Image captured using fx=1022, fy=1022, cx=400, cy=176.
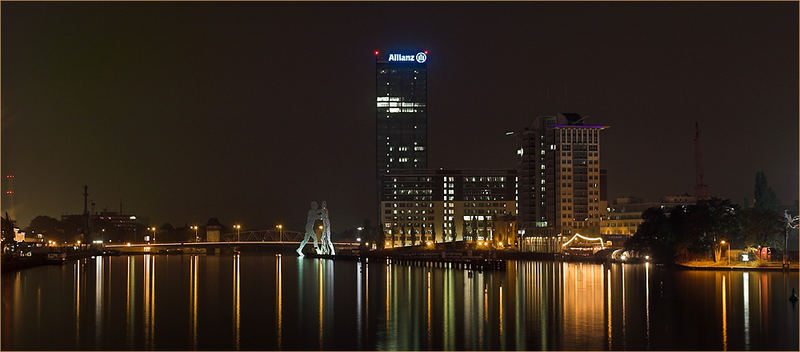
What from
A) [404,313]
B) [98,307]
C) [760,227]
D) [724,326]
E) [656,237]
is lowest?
[724,326]

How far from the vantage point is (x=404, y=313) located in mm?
60250

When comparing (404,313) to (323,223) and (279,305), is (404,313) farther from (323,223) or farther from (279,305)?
(323,223)

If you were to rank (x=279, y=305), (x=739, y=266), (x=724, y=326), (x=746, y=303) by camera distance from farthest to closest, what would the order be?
(x=739, y=266)
(x=279, y=305)
(x=746, y=303)
(x=724, y=326)

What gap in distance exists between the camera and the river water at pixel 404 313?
4816 cm

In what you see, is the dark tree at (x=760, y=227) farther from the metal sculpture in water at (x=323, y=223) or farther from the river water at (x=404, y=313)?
the metal sculpture in water at (x=323, y=223)

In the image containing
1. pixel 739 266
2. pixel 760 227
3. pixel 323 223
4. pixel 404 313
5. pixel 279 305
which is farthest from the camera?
pixel 323 223

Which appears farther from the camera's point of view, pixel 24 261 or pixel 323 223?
pixel 323 223

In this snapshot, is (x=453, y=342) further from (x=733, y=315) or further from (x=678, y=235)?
(x=678, y=235)

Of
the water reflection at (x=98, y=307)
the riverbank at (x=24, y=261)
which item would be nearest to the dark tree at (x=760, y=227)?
the water reflection at (x=98, y=307)

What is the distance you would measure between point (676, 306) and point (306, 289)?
1198 inches

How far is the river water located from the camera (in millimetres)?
48156

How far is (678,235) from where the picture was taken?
387 ft

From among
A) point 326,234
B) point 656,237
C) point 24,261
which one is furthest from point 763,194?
point 24,261

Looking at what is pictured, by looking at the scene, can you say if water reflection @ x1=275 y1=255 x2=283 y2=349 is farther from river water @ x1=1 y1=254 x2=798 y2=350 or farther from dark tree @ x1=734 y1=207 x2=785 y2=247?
dark tree @ x1=734 y1=207 x2=785 y2=247
